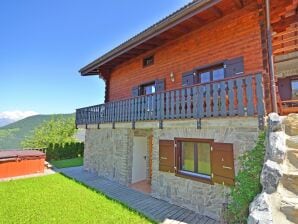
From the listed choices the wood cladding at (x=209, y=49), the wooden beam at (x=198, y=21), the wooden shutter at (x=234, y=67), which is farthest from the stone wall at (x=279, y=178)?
the wooden beam at (x=198, y=21)

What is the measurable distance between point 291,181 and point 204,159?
3.36 m

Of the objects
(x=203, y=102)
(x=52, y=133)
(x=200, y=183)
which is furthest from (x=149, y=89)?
(x=52, y=133)

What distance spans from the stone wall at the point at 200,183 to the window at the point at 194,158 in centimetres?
31

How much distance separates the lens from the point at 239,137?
18.1 ft

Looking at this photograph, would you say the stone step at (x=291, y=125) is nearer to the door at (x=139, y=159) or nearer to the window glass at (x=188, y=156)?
the window glass at (x=188, y=156)

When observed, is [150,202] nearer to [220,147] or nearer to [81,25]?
[220,147]

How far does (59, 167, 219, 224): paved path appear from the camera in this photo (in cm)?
584

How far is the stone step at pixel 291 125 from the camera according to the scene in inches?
172

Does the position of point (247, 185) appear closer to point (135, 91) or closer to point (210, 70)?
point (210, 70)

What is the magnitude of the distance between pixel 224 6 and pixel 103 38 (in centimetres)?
890

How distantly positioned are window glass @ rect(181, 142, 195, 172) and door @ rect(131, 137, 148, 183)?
11.0 ft

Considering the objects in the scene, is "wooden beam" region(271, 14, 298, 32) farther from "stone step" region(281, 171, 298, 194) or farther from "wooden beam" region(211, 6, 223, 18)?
"stone step" region(281, 171, 298, 194)

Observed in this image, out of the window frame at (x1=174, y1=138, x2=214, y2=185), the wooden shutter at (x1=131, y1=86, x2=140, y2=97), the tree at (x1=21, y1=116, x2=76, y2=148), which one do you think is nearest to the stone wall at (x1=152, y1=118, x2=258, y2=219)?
the window frame at (x1=174, y1=138, x2=214, y2=185)

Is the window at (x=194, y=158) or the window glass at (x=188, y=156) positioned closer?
the window at (x=194, y=158)
